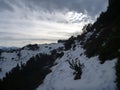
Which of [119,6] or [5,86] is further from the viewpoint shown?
[5,86]

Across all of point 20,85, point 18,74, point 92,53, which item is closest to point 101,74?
point 92,53

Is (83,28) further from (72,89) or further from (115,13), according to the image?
(72,89)

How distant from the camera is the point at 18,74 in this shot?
68.2 meters

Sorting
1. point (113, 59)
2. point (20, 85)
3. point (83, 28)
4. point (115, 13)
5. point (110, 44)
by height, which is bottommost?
point (20, 85)

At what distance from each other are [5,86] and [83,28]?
83430 millimetres

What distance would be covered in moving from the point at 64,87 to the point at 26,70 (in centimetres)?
4749

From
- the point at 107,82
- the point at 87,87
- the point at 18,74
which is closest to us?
→ the point at 107,82

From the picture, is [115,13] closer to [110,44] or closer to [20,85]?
[110,44]

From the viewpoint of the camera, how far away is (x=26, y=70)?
73500 millimetres

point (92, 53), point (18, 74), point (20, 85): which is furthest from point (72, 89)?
point (18, 74)

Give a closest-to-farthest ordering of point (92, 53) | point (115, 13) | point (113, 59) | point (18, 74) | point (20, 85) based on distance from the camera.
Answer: point (113, 59), point (92, 53), point (115, 13), point (20, 85), point (18, 74)

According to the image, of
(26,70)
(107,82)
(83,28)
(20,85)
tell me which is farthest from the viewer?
(83,28)

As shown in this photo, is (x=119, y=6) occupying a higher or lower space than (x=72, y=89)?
higher

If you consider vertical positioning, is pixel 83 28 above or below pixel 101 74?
above
